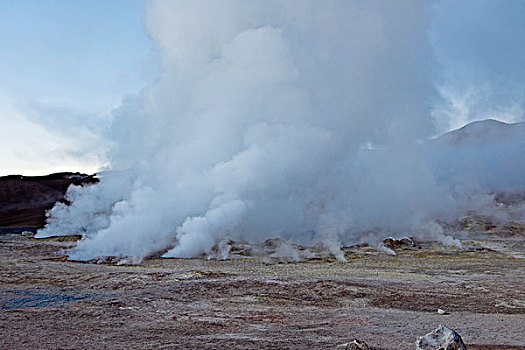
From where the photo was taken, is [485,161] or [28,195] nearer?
[485,161]

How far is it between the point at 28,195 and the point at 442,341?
84.4m

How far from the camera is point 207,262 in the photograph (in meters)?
19.2

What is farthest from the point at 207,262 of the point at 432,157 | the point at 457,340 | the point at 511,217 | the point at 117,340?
the point at 432,157

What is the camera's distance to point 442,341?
549 centimetres

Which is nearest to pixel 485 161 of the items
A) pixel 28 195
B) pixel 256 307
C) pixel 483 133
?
pixel 483 133

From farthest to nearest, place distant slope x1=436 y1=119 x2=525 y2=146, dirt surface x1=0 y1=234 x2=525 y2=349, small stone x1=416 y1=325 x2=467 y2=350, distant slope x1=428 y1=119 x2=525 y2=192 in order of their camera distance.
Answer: distant slope x1=436 y1=119 x2=525 y2=146, distant slope x1=428 y1=119 x2=525 y2=192, dirt surface x1=0 y1=234 x2=525 y2=349, small stone x1=416 y1=325 x2=467 y2=350

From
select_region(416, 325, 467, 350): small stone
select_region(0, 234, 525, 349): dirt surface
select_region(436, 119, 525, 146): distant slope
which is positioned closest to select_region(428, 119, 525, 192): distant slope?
select_region(436, 119, 525, 146): distant slope

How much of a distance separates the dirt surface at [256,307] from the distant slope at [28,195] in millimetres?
57930

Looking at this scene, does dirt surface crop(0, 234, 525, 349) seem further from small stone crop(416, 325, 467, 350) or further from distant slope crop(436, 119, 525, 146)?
distant slope crop(436, 119, 525, 146)

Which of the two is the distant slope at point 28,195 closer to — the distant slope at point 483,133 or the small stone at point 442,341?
the distant slope at point 483,133

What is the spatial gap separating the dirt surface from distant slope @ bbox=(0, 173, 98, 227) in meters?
57.9

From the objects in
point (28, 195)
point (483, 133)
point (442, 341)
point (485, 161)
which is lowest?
point (442, 341)

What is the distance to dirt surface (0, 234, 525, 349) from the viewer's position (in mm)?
7281

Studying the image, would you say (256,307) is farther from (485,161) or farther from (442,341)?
(485,161)
